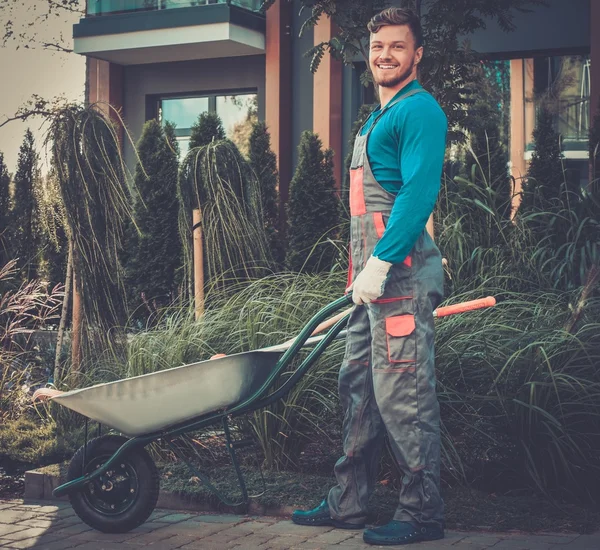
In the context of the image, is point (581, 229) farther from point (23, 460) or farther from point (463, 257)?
point (23, 460)

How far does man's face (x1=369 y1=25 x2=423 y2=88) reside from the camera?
395cm

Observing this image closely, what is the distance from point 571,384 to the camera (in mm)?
4609

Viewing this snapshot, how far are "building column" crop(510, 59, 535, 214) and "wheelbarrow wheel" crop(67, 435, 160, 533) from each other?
8324mm

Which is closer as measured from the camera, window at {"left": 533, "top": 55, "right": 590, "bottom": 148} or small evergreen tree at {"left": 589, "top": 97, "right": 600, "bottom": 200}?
small evergreen tree at {"left": 589, "top": 97, "right": 600, "bottom": 200}

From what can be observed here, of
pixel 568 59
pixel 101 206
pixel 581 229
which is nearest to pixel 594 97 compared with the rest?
pixel 568 59

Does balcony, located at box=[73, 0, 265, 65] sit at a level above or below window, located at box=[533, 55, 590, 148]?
above

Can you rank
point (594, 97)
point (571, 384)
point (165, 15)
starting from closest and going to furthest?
point (571, 384), point (594, 97), point (165, 15)

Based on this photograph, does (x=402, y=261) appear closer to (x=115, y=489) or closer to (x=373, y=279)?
(x=373, y=279)

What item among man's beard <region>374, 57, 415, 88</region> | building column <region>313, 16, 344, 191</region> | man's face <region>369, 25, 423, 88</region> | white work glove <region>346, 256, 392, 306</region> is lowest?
white work glove <region>346, 256, 392, 306</region>

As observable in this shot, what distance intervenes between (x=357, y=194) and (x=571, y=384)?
1.43m

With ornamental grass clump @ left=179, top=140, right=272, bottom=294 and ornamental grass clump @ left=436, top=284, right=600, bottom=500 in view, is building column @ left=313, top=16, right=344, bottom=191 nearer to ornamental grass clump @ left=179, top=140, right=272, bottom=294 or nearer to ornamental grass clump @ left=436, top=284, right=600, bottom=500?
ornamental grass clump @ left=179, top=140, right=272, bottom=294

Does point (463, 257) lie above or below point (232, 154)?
below

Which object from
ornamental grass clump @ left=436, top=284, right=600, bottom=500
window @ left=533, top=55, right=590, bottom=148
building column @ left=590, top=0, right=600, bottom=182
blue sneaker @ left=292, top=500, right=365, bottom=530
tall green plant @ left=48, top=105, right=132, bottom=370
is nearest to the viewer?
blue sneaker @ left=292, top=500, right=365, bottom=530

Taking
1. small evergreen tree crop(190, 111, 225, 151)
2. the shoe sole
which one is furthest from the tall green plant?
small evergreen tree crop(190, 111, 225, 151)
